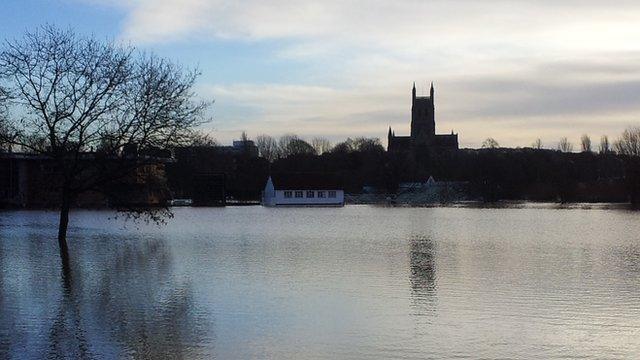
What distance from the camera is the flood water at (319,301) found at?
11.0m

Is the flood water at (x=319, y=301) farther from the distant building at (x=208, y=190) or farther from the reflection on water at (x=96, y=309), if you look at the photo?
the distant building at (x=208, y=190)

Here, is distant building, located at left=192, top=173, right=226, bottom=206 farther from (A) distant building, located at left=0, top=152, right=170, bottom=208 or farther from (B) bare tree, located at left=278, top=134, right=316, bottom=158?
(B) bare tree, located at left=278, top=134, right=316, bottom=158

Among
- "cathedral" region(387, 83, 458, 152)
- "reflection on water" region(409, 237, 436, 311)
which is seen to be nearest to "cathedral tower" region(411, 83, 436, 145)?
"cathedral" region(387, 83, 458, 152)

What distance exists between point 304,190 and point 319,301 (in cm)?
7409

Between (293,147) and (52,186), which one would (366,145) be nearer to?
(293,147)

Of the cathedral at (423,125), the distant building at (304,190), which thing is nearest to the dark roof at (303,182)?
the distant building at (304,190)

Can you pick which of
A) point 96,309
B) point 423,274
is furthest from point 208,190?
point 96,309

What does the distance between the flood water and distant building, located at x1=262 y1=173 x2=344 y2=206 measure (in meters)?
59.2

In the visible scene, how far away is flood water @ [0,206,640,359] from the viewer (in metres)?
11.0

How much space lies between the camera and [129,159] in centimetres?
3170

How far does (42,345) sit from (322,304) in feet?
18.6

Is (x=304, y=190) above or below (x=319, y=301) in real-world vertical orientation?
above

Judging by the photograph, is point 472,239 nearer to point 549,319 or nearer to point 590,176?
point 549,319

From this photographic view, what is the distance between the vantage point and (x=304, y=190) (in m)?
89.2
